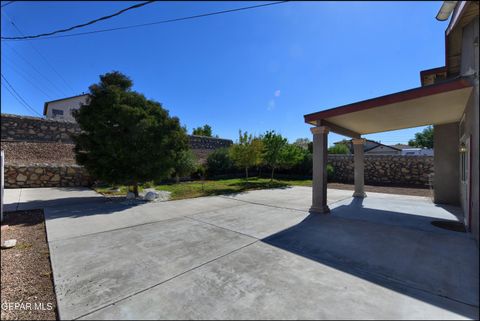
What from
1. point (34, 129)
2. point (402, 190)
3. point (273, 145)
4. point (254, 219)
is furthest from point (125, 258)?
point (34, 129)

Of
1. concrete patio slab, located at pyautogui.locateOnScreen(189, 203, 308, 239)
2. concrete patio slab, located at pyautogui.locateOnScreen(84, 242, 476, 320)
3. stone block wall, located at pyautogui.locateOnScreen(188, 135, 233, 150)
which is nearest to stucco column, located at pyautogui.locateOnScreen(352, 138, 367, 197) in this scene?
concrete patio slab, located at pyautogui.locateOnScreen(189, 203, 308, 239)

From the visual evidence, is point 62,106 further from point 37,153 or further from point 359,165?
point 359,165

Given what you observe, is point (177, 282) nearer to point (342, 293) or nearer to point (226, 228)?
point (342, 293)

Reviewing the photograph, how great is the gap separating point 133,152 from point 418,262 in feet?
26.5

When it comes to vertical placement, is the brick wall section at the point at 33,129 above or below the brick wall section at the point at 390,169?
above

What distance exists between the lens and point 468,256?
3588mm

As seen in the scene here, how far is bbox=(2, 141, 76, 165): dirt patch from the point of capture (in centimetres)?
1147

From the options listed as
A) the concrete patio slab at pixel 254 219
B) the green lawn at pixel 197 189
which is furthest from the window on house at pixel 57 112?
the concrete patio slab at pixel 254 219

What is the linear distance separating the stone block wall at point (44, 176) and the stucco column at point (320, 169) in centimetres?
1257

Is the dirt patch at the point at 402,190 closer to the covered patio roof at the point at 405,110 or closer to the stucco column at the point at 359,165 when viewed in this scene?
the stucco column at the point at 359,165

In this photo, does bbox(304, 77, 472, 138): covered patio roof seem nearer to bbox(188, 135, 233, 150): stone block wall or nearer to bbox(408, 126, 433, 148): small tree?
bbox(188, 135, 233, 150): stone block wall

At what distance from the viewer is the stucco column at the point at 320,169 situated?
659 centimetres

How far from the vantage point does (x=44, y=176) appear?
38.0 feet

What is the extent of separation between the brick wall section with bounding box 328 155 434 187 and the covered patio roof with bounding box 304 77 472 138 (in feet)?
24.9
